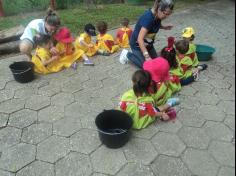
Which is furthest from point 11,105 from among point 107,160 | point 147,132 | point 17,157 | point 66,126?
point 147,132

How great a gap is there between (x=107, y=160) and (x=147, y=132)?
61 centimetres

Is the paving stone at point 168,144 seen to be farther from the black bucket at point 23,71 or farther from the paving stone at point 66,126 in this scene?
the black bucket at point 23,71

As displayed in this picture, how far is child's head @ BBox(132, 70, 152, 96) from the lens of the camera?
3.00 m

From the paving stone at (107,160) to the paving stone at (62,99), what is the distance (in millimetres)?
1024

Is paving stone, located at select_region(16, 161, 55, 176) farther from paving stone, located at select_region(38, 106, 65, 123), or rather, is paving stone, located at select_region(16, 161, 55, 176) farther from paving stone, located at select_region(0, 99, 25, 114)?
paving stone, located at select_region(0, 99, 25, 114)

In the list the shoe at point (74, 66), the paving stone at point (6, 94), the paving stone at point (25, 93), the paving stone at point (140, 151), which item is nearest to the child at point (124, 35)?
the shoe at point (74, 66)

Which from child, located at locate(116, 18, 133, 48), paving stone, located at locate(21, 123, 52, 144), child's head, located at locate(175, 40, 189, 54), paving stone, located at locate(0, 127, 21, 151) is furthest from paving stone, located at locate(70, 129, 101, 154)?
child, located at locate(116, 18, 133, 48)

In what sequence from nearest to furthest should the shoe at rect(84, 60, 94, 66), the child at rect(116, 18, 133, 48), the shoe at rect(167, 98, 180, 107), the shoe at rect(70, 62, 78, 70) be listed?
1. the shoe at rect(167, 98, 180, 107)
2. the shoe at rect(70, 62, 78, 70)
3. the shoe at rect(84, 60, 94, 66)
4. the child at rect(116, 18, 133, 48)

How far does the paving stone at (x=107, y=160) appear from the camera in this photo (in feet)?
8.95

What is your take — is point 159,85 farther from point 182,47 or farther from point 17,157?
point 17,157

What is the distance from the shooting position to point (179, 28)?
693 cm

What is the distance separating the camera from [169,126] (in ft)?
10.9

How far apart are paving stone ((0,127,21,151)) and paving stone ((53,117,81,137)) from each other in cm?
41

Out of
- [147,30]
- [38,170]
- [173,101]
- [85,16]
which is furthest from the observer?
[85,16]
